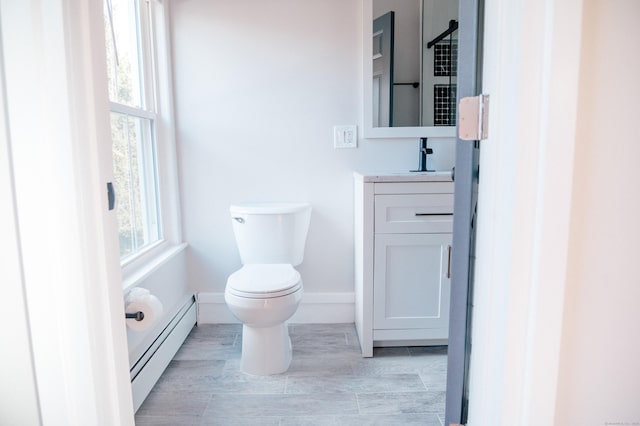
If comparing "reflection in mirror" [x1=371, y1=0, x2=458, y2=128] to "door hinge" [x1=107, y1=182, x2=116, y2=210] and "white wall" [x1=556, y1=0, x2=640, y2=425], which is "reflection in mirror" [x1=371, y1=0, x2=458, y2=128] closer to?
"white wall" [x1=556, y1=0, x2=640, y2=425]

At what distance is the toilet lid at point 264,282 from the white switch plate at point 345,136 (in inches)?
31.6

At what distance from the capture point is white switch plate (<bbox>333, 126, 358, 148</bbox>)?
2.28 metres

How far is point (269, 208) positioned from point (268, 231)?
122mm

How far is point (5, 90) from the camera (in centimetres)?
68

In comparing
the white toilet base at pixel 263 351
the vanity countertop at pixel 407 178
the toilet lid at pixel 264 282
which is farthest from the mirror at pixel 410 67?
the white toilet base at pixel 263 351

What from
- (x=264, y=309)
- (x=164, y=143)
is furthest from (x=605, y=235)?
(x=164, y=143)

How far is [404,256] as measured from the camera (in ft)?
6.41

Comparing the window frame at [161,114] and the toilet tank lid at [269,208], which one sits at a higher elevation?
the window frame at [161,114]

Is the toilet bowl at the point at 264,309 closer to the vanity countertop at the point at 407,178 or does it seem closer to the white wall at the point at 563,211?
the vanity countertop at the point at 407,178

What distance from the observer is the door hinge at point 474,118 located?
2.60 feet

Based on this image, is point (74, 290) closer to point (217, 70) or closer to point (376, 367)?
point (376, 367)

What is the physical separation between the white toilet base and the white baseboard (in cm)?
55

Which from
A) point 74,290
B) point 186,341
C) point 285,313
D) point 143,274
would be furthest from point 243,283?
point 74,290

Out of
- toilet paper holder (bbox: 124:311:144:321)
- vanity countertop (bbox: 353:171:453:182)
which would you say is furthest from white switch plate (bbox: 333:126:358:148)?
toilet paper holder (bbox: 124:311:144:321)
